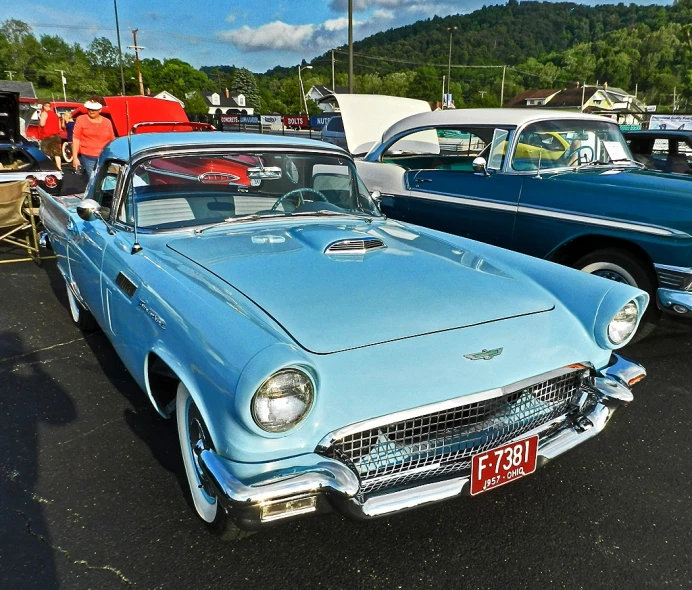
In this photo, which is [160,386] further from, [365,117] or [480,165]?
[365,117]

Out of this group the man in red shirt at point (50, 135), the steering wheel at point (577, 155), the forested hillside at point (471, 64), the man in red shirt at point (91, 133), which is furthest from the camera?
the forested hillside at point (471, 64)

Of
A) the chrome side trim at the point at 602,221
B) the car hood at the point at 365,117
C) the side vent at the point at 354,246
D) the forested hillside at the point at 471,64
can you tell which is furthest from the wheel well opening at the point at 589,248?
the forested hillside at the point at 471,64

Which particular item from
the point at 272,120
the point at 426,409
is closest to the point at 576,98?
the point at 272,120

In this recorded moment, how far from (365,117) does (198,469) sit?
691 centimetres

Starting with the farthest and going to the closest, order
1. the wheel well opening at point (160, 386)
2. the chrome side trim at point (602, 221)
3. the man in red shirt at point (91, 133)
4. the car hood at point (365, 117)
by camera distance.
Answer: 1. the car hood at point (365, 117)
2. the man in red shirt at point (91, 133)
3. the chrome side trim at point (602, 221)
4. the wheel well opening at point (160, 386)

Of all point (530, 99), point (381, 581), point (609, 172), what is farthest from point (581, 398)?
point (530, 99)

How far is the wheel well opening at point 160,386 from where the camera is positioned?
2.33 metres

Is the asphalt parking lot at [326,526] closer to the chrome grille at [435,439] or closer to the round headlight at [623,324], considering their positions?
the chrome grille at [435,439]

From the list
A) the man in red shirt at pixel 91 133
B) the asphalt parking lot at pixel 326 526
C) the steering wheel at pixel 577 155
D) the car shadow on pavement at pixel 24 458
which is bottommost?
the asphalt parking lot at pixel 326 526

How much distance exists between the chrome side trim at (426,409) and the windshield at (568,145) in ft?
10.6

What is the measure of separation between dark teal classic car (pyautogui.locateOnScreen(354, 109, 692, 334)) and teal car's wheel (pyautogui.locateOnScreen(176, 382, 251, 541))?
324cm

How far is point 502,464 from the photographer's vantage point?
2.03m

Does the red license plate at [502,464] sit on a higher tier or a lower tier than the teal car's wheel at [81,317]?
higher

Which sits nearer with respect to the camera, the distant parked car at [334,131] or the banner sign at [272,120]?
the distant parked car at [334,131]
